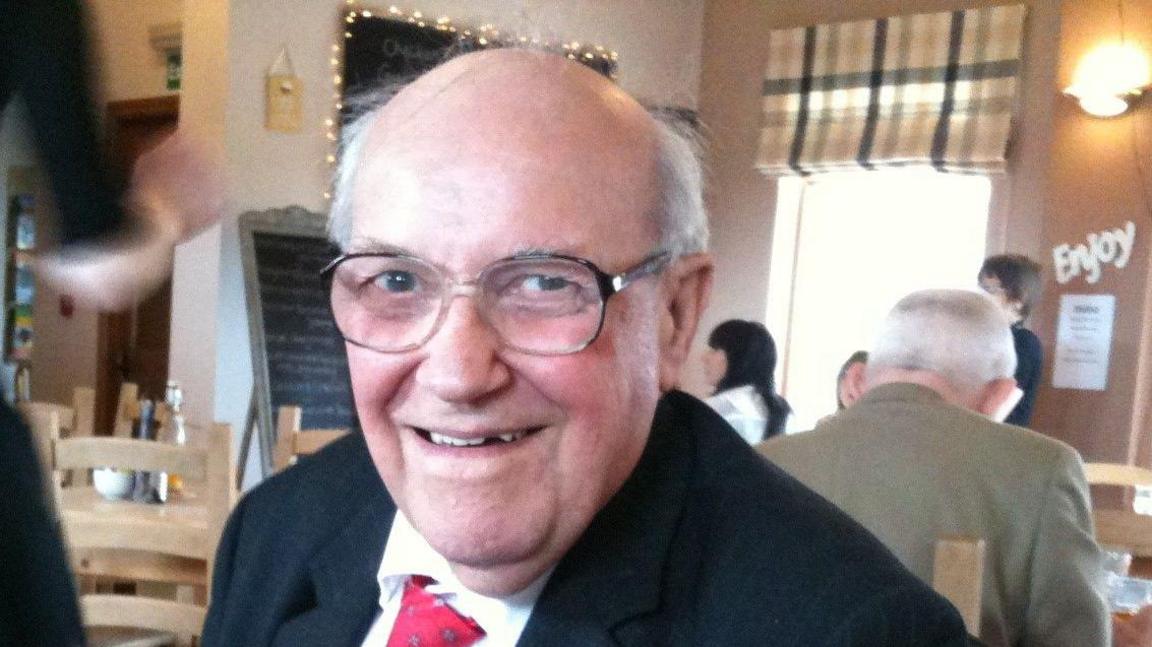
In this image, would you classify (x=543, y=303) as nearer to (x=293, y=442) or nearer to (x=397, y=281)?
(x=397, y=281)

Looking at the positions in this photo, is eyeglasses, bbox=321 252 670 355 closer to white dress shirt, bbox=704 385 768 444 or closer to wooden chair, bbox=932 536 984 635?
wooden chair, bbox=932 536 984 635

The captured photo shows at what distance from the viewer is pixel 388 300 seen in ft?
3.33

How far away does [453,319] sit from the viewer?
3.20 ft

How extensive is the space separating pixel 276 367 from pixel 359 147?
374 centimetres

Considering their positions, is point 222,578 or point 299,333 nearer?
point 222,578

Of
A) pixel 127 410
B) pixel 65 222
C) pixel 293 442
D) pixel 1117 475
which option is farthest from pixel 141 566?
pixel 1117 475

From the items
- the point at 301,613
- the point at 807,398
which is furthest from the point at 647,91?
the point at 807,398

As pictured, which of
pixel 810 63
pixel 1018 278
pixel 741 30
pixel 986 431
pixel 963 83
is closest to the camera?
pixel 986 431

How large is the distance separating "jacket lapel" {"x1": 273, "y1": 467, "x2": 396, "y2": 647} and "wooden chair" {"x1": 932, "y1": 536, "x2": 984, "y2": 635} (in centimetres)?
65

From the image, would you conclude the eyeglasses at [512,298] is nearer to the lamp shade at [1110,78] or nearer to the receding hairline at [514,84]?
the receding hairline at [514,84]

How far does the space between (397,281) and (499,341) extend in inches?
4.0

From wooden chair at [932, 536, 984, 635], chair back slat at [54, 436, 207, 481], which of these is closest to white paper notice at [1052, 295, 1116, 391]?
chair back slat at [54, 436, 207, 481]

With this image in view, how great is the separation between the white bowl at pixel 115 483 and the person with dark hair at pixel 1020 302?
2686 mm

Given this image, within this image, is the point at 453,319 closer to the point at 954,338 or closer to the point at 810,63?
the point at 954,338
